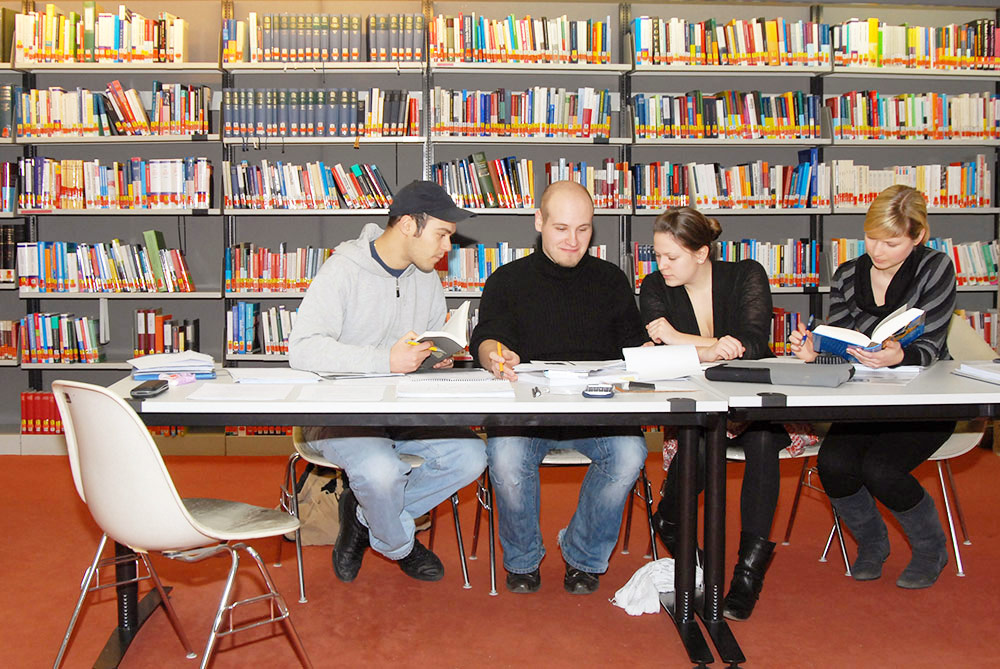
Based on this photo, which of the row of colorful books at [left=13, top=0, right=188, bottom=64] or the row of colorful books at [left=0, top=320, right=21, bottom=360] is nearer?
the row of colorful books at [left=13, top=0, right=188, bottom=64]

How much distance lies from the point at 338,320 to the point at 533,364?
2.03ft

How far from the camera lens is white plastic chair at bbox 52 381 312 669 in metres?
1.88

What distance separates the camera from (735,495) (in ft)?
12.9

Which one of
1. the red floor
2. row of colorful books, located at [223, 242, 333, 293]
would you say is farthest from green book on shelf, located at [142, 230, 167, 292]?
the red floor

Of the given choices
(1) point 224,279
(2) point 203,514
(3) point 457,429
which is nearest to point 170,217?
(1) point 224,279

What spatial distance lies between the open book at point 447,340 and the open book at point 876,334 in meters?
1.06

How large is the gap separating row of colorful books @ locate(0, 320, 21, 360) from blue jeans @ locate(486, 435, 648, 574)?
10.8ft

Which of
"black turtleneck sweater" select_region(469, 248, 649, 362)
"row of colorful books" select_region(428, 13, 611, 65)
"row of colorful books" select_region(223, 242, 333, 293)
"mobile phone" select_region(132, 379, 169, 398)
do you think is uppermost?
"row of colorful books" select_region(428, 13, 611, 65)

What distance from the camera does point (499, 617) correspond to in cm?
262

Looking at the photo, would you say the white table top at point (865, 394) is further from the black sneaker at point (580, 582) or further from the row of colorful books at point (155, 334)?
the row of colorful books at point (155, 334)

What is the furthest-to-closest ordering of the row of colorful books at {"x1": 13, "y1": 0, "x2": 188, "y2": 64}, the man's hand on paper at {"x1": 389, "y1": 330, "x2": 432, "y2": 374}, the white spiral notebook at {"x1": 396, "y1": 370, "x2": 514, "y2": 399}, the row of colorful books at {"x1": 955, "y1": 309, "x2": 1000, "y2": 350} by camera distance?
the row of colorful books at {"x1": 955, "y1": 309, "x2": 1000, "y2": 350} < the row of colorful books at {"x1": 13, "y1": 0, "x2": 188, "y2": 64} < the man's hand on paper at {"x1": 389, "y1": 330, "x2": 432, "y2": 374} < the white spiral notebook at {"x1": 396, "y1": 370, "x2": 514, "y2": 399}

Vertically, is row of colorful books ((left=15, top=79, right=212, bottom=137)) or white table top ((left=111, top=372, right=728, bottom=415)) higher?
row of colorful books ((left=15, top=79, right=212, bottom=137))

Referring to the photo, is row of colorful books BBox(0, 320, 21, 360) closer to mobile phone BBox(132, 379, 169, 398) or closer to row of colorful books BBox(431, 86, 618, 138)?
row of colorful books BBox(431, 86, 618, 138)

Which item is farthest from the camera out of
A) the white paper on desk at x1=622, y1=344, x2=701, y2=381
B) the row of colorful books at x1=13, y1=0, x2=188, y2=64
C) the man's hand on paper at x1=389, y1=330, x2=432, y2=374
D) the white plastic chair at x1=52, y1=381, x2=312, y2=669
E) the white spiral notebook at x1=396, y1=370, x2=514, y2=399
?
the row of colorful books at x1=13, y1=0, x2=188, y2=64
